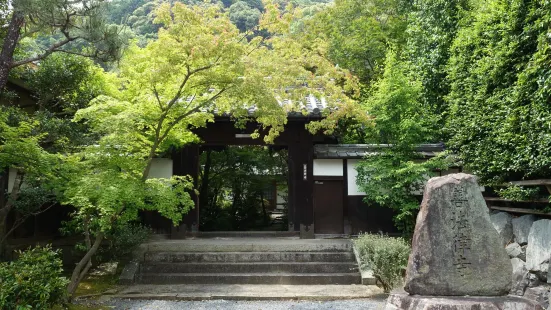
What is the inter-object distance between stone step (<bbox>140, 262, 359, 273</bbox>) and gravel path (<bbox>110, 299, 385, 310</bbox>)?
1.79 m

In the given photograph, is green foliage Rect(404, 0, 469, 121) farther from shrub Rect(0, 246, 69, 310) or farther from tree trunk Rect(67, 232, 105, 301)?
shrub Rect(0, 246, 69, 310)

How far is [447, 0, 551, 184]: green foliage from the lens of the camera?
7.34m

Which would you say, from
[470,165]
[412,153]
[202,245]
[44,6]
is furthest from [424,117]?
[44,6]

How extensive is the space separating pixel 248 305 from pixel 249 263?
224 cm

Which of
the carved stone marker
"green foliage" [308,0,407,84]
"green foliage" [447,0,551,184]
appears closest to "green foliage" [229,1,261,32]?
"green foliage" [308,0,407,84]

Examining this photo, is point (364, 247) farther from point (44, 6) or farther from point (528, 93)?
point (44, 6)

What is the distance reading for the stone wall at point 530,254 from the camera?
743 centimetres

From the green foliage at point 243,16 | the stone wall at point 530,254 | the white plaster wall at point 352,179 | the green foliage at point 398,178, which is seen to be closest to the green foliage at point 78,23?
the green foliage at point 398,178

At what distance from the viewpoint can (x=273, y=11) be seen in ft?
25.4

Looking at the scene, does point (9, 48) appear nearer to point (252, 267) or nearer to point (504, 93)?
point (252, 267)

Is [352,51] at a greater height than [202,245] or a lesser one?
greater

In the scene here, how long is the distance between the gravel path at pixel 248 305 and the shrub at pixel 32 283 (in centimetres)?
178

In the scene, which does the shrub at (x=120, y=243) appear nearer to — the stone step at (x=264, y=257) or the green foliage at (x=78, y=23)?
the stone step at (x=264, y=257)

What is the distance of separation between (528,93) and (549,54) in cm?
88
